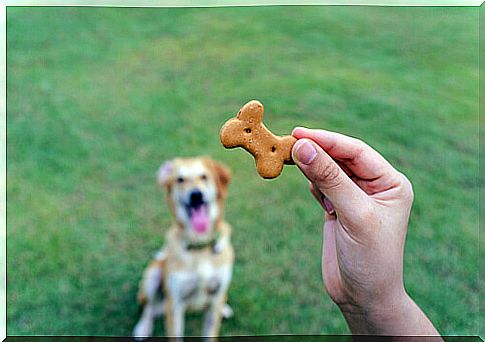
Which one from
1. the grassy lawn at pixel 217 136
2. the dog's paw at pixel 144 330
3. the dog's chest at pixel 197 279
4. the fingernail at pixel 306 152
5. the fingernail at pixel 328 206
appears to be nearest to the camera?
the fingernail at pixel 306 152

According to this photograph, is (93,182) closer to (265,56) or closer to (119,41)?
(119,41)

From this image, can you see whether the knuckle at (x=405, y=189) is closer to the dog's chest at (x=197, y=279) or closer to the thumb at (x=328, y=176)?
the thumb at (x=328, y=176)

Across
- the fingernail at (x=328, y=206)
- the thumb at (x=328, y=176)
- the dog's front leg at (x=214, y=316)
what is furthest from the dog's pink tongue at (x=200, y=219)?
the thumb at (x=328, y=176)

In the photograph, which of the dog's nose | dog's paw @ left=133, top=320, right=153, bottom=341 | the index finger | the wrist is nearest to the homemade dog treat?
the index finger

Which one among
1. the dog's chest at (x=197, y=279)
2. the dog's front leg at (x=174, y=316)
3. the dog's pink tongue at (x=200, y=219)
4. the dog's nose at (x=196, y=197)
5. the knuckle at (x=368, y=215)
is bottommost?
the dog's front leg at (x=174, y=316)

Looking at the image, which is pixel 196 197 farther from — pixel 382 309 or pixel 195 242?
pixel 382 309

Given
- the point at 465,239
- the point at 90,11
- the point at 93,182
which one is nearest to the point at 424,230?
the point at 465,239

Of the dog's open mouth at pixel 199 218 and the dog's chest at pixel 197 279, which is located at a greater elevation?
the dog's open mouth at pixel 199 218

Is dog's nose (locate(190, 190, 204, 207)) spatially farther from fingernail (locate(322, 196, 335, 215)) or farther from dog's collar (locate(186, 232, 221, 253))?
fingernail (locate(322, 196, 335, 215))
